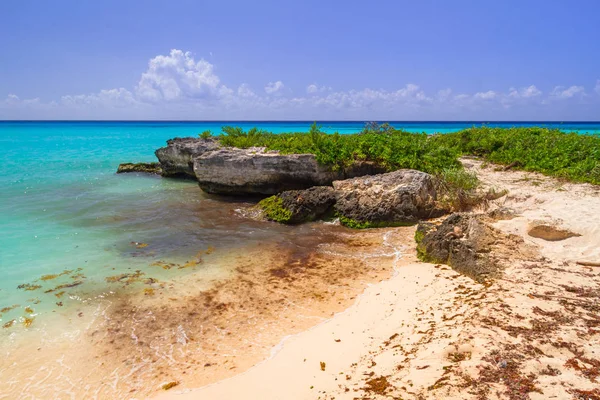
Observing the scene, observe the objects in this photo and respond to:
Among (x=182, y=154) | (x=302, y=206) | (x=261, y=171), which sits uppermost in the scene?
(x=182, y=154)

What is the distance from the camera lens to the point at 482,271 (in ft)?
22.7

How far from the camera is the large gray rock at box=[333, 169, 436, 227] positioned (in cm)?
1171

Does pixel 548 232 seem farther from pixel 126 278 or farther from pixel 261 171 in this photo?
pixel 261 171

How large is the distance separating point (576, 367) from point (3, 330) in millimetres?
8959

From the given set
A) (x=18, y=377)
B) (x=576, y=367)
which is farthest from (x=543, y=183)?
(x=18, y=377)

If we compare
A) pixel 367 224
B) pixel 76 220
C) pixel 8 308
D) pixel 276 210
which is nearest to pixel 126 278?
pixel 8 308

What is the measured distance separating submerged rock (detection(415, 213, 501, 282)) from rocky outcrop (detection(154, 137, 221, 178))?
1291 cm

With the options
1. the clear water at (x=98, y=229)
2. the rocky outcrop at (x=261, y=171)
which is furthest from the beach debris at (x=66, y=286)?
the rocky outcrop at (x=261, y=171)

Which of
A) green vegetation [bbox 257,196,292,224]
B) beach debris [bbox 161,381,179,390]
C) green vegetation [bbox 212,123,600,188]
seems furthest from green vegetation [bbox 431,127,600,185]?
beach debris [bbox 161,381,179,390]

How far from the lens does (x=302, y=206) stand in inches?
502

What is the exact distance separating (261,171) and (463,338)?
38.3ft

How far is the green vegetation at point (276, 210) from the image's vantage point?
12.7 metres

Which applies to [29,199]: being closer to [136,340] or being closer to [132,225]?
[132,225]

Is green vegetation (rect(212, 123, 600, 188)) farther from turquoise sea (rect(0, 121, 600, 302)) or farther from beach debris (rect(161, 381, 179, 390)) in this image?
beach debris (rect(161, 381, 179, 390))
